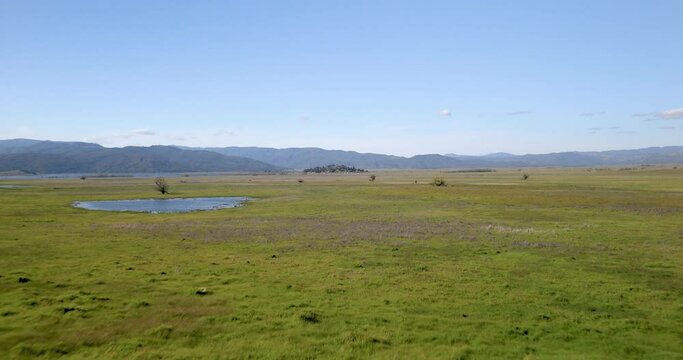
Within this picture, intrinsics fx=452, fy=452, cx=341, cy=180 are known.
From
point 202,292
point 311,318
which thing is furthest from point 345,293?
point 202,292

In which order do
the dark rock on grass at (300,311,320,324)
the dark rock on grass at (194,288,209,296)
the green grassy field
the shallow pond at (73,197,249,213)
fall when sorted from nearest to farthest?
1. the green grassy field
2. the dark rock on grass at (300,311,320,324)
3. the dark rock on grass at (194,288,209,296)
4. the shallow pond at (73,197,249,213)

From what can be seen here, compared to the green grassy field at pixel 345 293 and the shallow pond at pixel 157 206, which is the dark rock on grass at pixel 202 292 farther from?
the shallow pond at pixel 157 206

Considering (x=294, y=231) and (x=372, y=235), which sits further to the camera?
(x=294, y=231)

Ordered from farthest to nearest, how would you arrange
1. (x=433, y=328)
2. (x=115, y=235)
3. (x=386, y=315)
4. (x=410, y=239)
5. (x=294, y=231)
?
(x=294, y=231), (x=115, y=235), (x=410, y=239), (x=386, y=315), (x=433, y=328)

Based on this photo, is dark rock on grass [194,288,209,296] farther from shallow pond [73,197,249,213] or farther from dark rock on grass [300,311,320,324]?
shallow pond [73,197,249,213]

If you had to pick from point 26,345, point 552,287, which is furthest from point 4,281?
point 552,287

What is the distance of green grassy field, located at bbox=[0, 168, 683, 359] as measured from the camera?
14.5 m

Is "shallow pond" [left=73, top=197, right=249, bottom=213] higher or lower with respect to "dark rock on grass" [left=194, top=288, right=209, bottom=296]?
lower

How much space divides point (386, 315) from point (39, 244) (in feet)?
93.0

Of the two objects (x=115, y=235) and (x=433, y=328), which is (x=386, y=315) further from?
(x=115, y=235)

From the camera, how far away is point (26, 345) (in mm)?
13930

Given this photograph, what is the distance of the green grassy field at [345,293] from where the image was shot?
14547mm

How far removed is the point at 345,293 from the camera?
806 inches

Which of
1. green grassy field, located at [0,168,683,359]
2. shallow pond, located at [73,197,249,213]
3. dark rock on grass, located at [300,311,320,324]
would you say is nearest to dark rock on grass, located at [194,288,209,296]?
green grassy field, located at [0,168,683,359]
